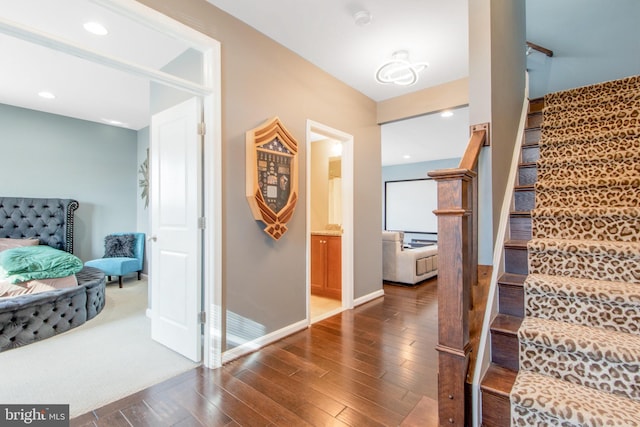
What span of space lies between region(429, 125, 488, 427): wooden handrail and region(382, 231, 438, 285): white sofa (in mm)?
3541

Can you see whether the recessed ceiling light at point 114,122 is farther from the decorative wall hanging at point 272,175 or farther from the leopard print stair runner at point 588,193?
the leopard print stair runner at point 588,193

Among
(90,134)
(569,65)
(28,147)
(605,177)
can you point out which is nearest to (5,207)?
(28,147)

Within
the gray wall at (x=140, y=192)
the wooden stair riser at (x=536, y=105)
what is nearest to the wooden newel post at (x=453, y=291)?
the wooden stair riser at (x=536, y=105)

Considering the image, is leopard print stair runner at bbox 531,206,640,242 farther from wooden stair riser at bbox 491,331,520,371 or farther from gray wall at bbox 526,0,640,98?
gray wall at bbox 526,0,640,98

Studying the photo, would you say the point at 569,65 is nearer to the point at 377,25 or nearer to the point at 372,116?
the point at 372,116

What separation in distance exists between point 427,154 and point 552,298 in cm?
661

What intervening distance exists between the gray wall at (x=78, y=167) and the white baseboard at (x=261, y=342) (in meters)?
3.93

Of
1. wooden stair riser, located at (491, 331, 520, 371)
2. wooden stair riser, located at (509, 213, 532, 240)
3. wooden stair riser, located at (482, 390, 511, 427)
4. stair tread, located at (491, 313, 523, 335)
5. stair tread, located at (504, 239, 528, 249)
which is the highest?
wooden stair riser, located at (509, 213, 532, 240)

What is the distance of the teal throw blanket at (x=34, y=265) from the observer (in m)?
2.81

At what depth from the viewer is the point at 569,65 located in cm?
393

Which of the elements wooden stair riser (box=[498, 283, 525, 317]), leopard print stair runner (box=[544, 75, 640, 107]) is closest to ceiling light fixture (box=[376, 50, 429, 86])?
leopard print stair runner (box=[544, 75, 640, 107])

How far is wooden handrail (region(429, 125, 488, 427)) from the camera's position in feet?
4.26

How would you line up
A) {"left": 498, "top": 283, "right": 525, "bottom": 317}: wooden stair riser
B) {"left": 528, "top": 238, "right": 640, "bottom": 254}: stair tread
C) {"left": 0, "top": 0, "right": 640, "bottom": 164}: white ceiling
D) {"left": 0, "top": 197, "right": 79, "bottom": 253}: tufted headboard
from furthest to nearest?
{"left": 0, "top": 197, "right": 79, "bottom": 253}: tufted headboard, {"left": 0, "top": 0, "right": 640, "bottom": 164}: white ceiling, {"left": 498, "top": 283, "right": 525, "bottom": 317}: wooden stair riser, {"left": 528, "top": 238, "right": 640, "bottom": 254}: stair tread

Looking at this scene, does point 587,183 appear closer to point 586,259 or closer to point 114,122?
point 586,259
